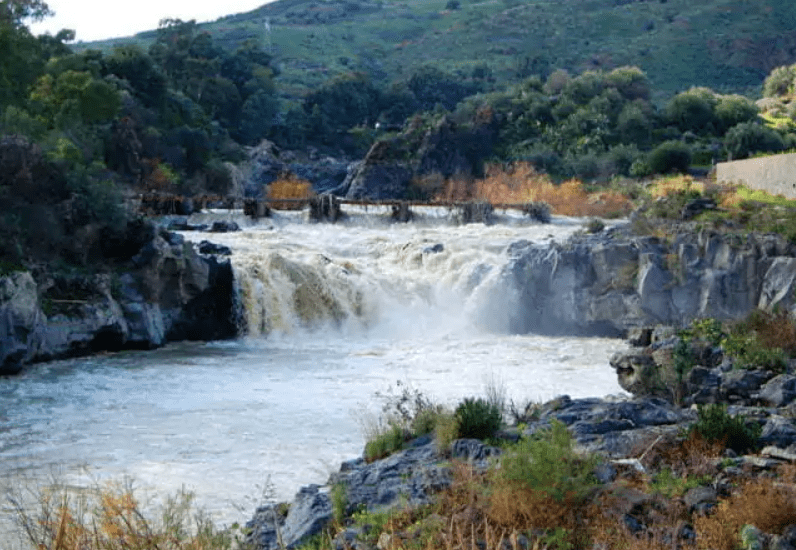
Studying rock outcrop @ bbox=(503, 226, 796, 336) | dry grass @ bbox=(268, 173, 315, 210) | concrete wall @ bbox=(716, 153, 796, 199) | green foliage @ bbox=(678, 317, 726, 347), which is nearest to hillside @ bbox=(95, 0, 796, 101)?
dry grass @ bbox=(268, 173, 315, 210)

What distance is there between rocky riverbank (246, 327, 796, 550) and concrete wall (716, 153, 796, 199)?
17476 millimetres

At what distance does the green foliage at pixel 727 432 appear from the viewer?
Answer: 994 centimetres

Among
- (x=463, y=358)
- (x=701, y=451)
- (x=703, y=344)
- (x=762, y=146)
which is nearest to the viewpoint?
(x=701, y=451)

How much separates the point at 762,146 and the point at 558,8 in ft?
197

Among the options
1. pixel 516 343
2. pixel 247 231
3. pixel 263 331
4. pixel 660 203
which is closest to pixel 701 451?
pixel 516 343

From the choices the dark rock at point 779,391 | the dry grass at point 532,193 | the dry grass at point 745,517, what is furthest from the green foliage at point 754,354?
the dry grass at point 532,193

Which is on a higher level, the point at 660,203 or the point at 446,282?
the point at 660,203

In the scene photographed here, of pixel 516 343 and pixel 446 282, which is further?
pixel 446 282

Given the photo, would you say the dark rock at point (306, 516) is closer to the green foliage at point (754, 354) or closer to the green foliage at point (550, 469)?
the green foliage at point (550, 469)

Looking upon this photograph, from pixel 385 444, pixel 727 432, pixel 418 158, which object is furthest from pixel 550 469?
pixel 418 158

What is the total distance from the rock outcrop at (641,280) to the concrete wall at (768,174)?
5.30 meters

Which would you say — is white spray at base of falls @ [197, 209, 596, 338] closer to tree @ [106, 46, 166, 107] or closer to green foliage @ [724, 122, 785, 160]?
green foliage @ [724, 122, 785, 160]

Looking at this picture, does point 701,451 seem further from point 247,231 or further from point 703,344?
point 247,231

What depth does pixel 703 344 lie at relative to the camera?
15.4m
